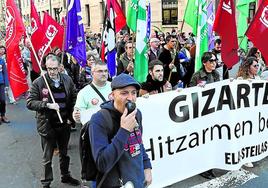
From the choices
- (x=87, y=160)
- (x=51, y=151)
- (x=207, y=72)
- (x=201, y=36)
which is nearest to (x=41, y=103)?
(x=51, y=151)

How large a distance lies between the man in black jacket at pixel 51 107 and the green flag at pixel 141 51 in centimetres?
206

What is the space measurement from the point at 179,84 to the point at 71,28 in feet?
9.06

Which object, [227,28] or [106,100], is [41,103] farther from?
[227,28]

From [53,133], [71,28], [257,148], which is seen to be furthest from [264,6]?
[53,133]

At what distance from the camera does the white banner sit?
443 cm

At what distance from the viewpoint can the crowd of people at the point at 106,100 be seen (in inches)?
93.0

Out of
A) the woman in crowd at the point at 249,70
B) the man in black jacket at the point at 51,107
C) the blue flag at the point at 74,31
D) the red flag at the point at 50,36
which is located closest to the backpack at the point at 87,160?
the man in black jacket at the point at 51,107

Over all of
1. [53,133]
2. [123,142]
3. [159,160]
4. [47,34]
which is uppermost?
[47,34]

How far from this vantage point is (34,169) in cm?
546

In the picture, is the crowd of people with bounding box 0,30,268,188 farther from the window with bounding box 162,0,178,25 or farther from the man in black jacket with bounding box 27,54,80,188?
the window with bounding box 162,0,178,25

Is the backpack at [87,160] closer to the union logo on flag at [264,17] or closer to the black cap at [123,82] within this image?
the black cap at [123,82]

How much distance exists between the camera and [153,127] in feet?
14.4

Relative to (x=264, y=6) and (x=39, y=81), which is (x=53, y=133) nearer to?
(x=39, y=81)

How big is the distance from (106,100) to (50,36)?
4.01 meters
